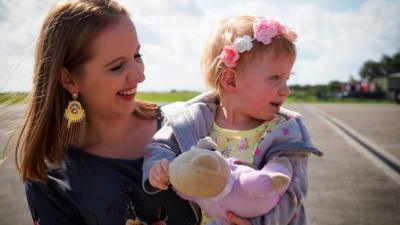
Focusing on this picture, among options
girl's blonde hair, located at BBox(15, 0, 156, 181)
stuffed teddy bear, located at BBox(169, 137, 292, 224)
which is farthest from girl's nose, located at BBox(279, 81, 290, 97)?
girl's blonde hair, located at BBox(15, 0, 156, 181)

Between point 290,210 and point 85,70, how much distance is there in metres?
1.21

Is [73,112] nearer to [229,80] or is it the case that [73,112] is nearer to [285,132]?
[229,80]

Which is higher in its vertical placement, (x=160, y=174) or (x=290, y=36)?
(x=290, y=36)

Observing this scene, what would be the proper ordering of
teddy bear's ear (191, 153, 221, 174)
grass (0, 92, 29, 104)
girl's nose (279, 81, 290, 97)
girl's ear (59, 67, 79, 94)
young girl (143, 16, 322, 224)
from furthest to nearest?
grass (0, 92, 29, 104)
girl's ear (59, 67, 79, 94)
girl's nose (279, 81, 290, 97)
young girl (143, 16, 322, 224)
teddy bear's ear (191, 153, 221, 174)

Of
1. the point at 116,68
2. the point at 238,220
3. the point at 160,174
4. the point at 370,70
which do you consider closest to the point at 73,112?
the point at 116,68

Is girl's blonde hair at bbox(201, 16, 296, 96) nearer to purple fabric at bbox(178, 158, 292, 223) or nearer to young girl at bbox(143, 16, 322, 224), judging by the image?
young girl at bbox(143, 16, 322, 224)

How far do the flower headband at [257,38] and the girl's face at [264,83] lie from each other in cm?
6

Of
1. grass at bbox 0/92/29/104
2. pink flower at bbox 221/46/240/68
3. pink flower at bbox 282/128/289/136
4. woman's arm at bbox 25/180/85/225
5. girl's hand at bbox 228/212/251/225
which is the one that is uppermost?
pink flower at bbox 221/46/240/68

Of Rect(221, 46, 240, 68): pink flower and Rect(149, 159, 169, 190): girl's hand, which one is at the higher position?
Rect(221, 46, 240, 68): pink flower

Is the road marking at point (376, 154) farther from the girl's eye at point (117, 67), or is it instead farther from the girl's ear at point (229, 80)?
the girl's eye at point (117, 67)

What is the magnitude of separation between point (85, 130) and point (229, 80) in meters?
0.86

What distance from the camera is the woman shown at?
221cm

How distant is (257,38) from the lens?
6.97 feet

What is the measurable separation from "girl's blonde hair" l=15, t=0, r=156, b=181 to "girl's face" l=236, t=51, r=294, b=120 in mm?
734
